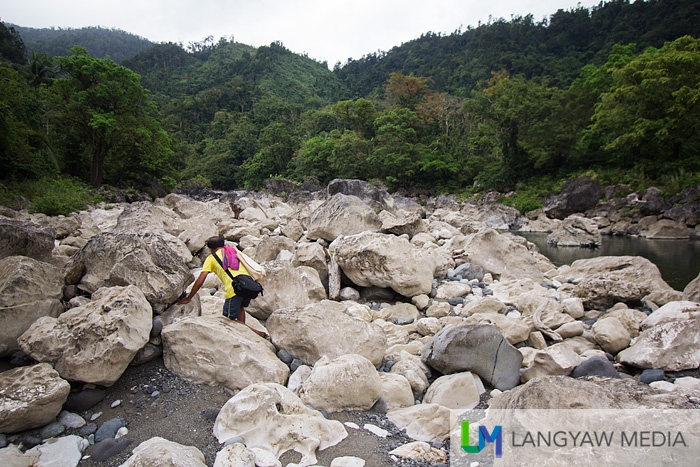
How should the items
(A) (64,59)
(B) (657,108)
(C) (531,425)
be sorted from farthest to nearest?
(B) (657,108) < (A) (64,59) < (C) (531,425)

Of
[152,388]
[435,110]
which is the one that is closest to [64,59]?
[152,388]

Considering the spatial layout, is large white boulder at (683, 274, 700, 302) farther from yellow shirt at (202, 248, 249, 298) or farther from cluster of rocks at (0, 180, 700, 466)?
yellow shirt at (202, 248, 249, 298)

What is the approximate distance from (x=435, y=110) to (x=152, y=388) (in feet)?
145

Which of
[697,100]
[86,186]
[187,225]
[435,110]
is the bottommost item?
[187,225]

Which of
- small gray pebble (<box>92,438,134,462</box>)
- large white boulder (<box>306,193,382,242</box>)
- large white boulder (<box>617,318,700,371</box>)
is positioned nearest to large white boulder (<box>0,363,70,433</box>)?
small gray pebble (<box>92,438,134,462</box>)

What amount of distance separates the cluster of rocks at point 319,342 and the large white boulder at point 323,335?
0.05ft

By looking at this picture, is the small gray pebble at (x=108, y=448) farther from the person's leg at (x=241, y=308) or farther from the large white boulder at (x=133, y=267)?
the person's leg at (x=241, y=308)

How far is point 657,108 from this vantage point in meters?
22.7

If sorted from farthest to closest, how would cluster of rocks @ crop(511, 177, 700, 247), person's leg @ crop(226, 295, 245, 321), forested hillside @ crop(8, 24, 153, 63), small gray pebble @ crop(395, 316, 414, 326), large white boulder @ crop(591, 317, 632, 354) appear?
forested hillside @ crop(8, 24, 153, 63), cluster of rocks @ crop(511, 177, 700, 247), small gray pebble @ crop(395, 316, 414, 326), large white boulder @ crop(591, 317, 632, 354), person's leg @ crop(226, 295, 245, 321)

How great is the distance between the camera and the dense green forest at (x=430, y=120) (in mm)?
19422

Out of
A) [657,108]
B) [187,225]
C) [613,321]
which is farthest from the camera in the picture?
[657,108]

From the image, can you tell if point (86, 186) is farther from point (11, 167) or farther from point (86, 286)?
point (86, 286)

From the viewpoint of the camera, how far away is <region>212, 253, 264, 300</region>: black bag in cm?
383

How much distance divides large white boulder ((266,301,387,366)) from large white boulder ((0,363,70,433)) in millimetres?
1815
